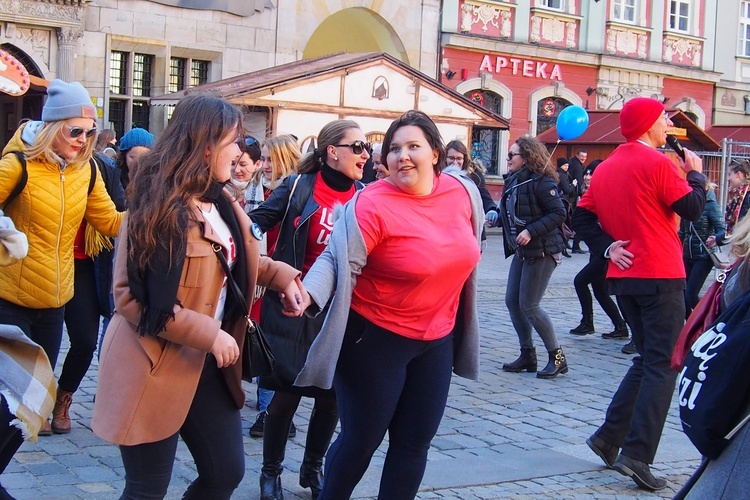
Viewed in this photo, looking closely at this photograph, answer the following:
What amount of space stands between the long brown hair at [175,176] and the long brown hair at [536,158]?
5167mm

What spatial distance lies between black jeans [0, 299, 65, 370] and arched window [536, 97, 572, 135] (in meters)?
22.5

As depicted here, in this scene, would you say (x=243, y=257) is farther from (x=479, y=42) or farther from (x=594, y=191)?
(x=479, y=42)

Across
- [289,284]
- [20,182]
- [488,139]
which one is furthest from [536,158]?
[488,139]

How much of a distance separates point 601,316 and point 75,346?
7.76 m

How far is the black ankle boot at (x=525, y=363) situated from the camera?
338 inches

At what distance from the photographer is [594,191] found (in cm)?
584

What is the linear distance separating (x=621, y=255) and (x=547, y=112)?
2194 centimetres

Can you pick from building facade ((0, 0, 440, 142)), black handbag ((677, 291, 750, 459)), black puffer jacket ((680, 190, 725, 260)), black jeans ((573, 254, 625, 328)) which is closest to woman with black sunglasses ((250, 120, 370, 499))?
black handbag ((677, 291, 750, 459))

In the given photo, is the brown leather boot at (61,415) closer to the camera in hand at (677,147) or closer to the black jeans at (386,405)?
the black jeans at (386,405)

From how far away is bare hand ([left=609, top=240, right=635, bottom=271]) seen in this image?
547 centimetres

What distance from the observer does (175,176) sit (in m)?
3.49

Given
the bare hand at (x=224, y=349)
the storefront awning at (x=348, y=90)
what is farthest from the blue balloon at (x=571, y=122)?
the bare hand at (x=224, y=349)

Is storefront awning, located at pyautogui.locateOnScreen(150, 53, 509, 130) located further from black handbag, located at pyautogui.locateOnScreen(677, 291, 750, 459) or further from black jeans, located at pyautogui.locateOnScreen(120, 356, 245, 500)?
black handbag, located at pyautogui.locateOnScreen(677, 291, 750, 459)

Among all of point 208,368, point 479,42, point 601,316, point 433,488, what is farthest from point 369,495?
point 479,42
